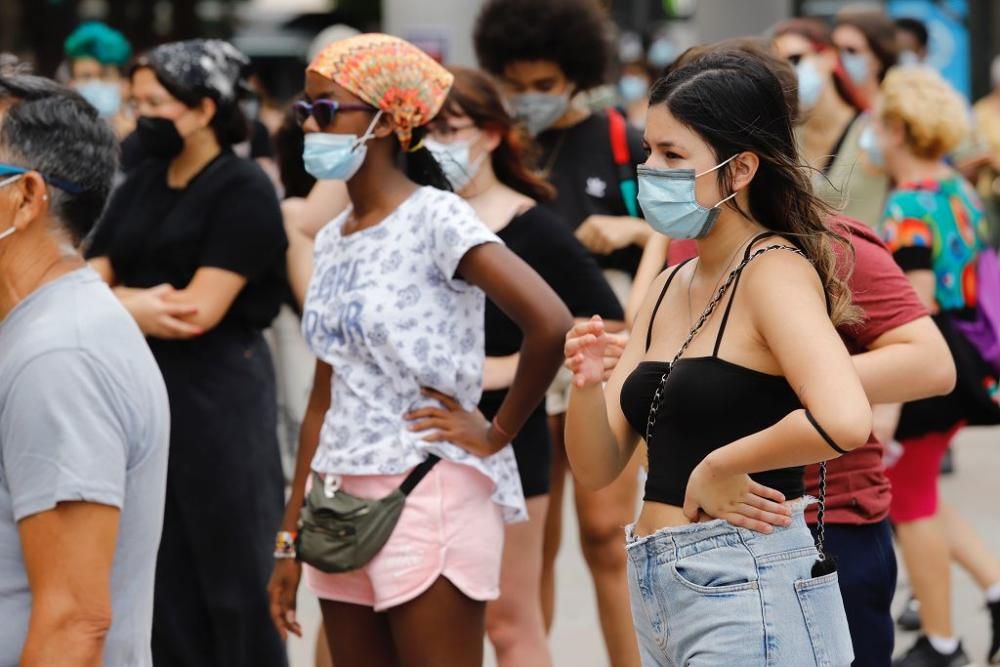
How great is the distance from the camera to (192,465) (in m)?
4.79

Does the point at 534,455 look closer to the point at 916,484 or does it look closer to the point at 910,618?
the point at 916,484

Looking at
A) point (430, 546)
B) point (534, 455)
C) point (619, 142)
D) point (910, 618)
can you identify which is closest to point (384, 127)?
point (430, 546)

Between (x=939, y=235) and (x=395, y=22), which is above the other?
(x=939, y=235)

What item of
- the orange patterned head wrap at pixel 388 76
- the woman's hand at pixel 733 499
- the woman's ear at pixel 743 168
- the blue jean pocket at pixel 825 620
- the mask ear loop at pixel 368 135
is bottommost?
the blue jean pocket at pixel 825 620

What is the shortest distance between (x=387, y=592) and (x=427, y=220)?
2.75 ft

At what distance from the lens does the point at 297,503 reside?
4.12 metres

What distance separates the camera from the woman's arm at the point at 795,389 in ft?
8.98

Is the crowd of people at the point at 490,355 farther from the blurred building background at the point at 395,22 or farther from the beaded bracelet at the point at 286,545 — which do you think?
the blurred building background at the point at 395,22

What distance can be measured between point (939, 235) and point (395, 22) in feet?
25.2

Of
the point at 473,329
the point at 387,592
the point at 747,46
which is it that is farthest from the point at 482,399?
the point at 747,46

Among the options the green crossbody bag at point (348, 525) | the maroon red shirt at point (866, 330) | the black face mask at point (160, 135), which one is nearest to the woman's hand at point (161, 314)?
the black face mask at point (160, 135)

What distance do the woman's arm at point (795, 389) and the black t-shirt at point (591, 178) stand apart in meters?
2.47

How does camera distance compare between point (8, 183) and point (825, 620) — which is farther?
point (8, 183)

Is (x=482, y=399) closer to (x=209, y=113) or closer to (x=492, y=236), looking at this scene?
(x=492, y=236)
